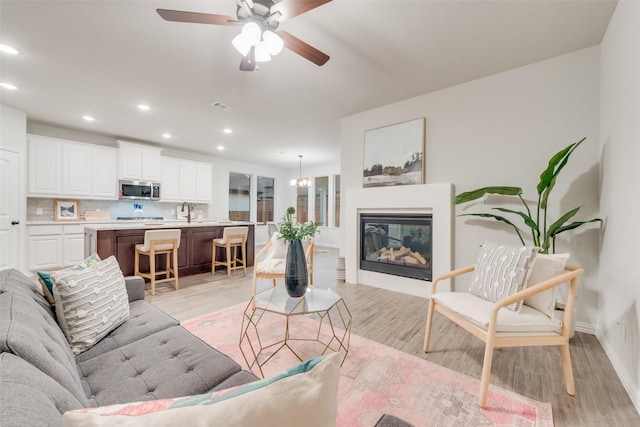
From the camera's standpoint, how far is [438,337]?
2330 millimetres

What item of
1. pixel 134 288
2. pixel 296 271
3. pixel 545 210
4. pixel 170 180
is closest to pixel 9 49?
pixel 134 288

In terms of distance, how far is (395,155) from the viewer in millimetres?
3725

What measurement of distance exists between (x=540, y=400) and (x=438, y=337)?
81cm

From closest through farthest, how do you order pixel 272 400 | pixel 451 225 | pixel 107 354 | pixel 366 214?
pixel 272 400 → pixel 107 354 → pixel 451 225 → pixel 366 214

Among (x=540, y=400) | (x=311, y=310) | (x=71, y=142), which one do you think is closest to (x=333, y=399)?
(x=311, y=310)

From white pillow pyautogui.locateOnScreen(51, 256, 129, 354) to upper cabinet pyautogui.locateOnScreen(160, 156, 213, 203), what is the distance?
16.6 ft

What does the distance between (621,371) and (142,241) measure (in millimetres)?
5217

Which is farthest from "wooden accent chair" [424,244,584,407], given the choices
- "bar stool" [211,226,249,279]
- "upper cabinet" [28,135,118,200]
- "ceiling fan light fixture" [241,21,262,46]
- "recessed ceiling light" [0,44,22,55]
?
"upper cabinet" [28,135,118,200]

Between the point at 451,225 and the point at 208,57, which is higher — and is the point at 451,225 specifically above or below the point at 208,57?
below

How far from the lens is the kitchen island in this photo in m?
3.54

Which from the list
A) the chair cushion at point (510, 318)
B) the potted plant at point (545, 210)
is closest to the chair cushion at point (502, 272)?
the chair cushion at point (510, 318)

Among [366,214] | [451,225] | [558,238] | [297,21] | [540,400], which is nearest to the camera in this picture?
[540,400]

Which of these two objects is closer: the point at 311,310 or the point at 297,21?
the point at 311,310

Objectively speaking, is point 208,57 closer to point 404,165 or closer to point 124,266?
point 404,165
